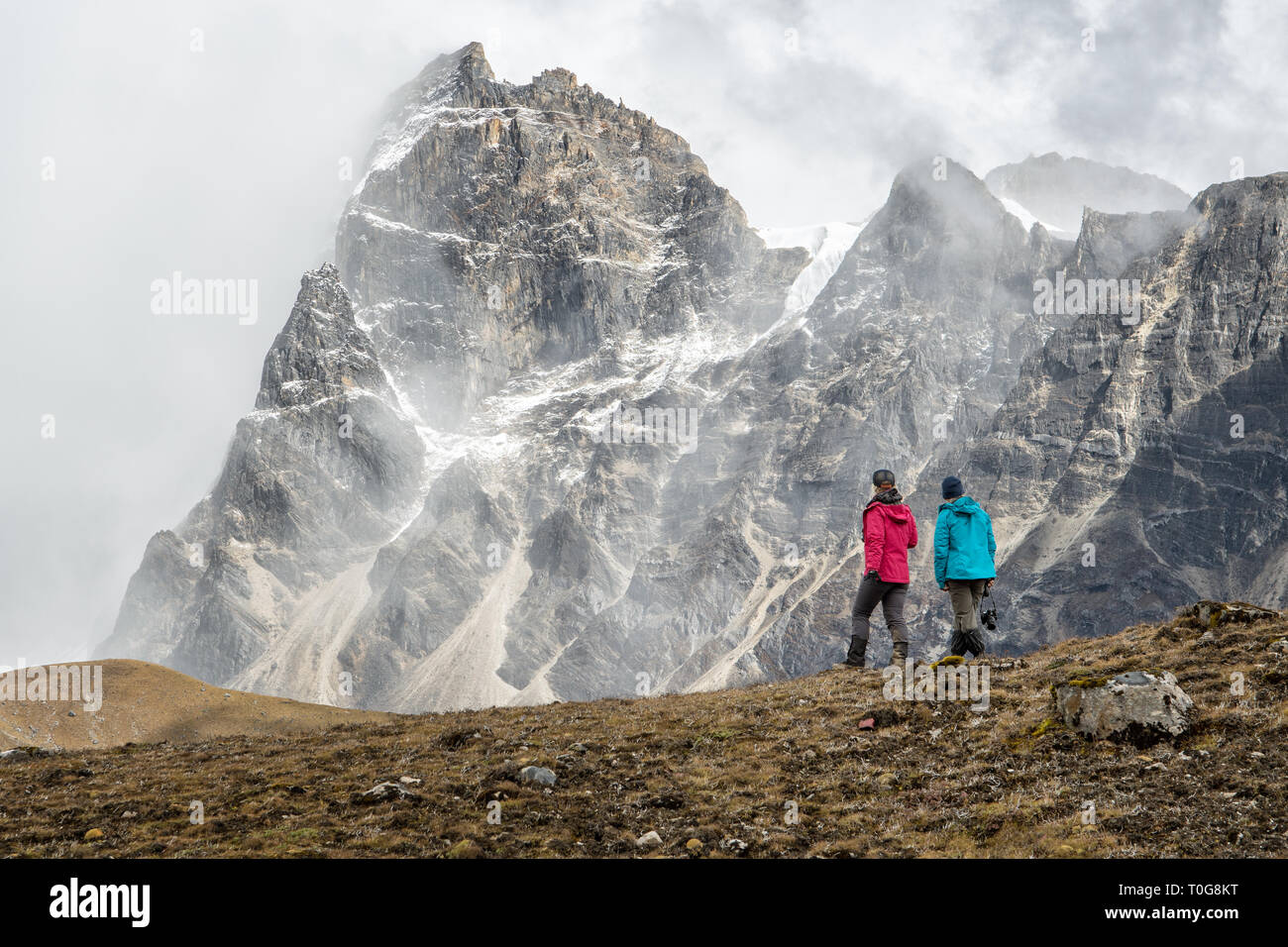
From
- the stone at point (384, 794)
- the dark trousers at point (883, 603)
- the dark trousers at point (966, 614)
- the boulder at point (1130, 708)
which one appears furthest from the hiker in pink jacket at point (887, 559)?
the stone at point (384, 794)

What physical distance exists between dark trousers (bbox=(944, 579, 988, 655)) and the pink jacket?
4.82 ft

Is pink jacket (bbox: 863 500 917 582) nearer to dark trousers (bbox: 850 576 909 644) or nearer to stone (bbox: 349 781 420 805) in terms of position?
dark trousers (bbox: 850 576 909 644)

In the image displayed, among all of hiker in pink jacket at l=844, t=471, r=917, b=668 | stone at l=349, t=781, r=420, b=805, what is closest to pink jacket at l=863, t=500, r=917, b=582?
hiker in pink jacket at l=844, t=471, r=917, b=668

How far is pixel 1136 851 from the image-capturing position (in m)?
11.8

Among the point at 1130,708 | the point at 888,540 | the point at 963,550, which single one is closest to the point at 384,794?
the point at 1130,708

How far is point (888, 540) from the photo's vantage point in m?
24.8

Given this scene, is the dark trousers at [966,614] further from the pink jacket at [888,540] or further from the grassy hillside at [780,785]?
the pink jacket at [888,540]

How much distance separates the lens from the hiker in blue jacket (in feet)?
75.0

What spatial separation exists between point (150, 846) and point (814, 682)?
17056 mm

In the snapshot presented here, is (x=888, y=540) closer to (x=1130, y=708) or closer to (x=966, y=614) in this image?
(x=966, y=614)

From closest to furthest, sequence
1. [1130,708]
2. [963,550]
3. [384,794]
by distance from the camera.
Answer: [1130,708] → [384,794] → [963,550]

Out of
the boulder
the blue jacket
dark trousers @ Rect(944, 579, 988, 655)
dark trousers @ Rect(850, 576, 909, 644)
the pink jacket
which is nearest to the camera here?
the boulder

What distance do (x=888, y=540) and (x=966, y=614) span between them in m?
2.67
